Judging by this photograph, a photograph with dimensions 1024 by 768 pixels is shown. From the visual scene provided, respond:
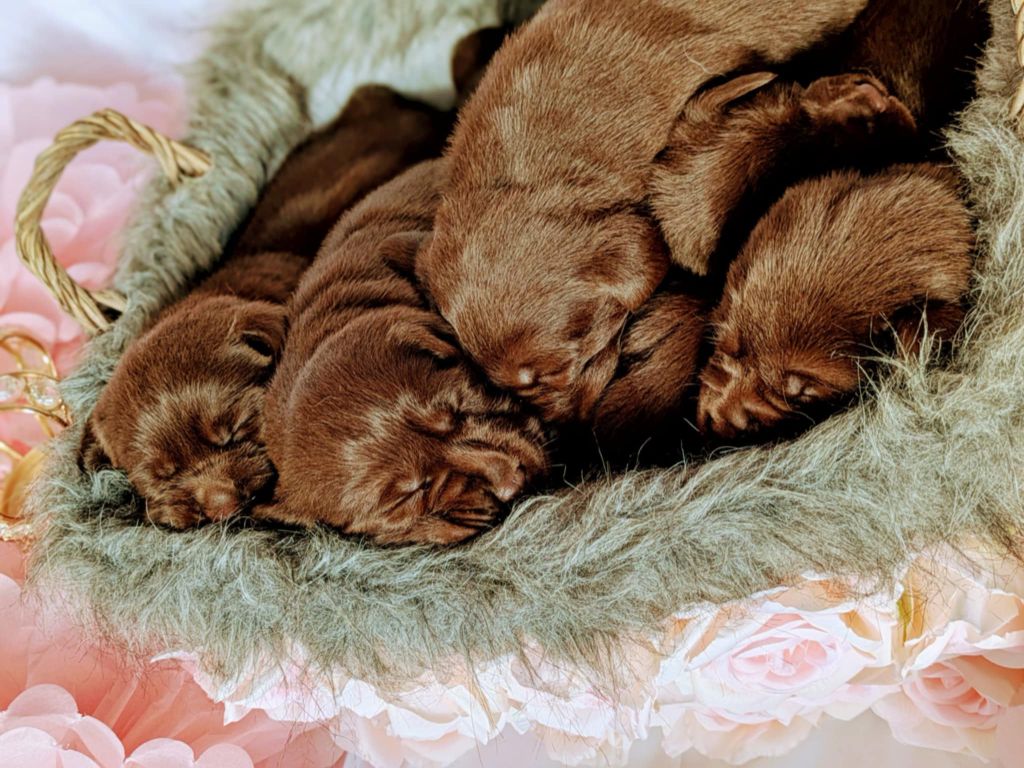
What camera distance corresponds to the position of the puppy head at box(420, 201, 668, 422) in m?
0.86

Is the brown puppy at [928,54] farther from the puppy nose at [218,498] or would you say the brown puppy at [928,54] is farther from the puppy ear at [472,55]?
the puppy nose at [218,498]

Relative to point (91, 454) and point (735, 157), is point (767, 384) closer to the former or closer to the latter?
point (735, 157)

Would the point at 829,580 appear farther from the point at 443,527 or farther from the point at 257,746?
the point at 257,746

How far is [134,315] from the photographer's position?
108cm

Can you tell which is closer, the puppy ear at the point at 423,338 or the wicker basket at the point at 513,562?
the wicker basket at the point at 513,562

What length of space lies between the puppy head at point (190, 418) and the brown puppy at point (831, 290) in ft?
1.59

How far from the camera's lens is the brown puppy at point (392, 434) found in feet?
2.75

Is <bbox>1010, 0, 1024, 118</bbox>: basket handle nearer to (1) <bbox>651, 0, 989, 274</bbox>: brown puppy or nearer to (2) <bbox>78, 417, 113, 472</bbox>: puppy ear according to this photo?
(1) <bbox>651, 0, 989, 274</bbox>: brown puppy

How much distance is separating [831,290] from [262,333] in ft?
1.99

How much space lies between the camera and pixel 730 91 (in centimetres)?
88

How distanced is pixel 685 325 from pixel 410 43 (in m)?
0.77

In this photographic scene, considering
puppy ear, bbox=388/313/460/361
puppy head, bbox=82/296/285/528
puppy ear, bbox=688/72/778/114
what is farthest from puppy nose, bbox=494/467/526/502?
puppy ear, bbox=688/72/778/114

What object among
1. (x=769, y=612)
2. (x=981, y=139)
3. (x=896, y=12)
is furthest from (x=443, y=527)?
(x=896, y=12)

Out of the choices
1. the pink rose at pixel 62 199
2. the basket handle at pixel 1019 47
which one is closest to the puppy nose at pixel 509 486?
the basket handle at pixel 1019 47
